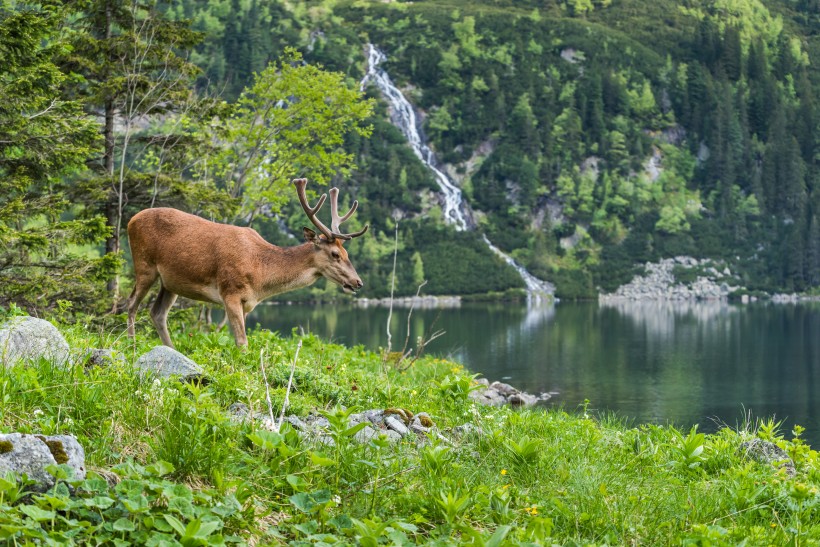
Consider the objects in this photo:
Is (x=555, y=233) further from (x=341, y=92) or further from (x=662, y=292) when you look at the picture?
(x=341, y=92)

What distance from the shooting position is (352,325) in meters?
77.7

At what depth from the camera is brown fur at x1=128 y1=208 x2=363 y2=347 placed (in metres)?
10.7

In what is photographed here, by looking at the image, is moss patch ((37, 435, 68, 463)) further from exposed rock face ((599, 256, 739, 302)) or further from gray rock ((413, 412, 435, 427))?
exposed rock face ((599, 256, 739, 302))

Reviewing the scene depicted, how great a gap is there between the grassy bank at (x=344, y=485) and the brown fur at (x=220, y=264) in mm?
2957

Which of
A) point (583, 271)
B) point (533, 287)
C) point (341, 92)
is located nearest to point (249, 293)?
point (341, 92)

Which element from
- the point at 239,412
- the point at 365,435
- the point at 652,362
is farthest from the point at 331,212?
the point at 652,362

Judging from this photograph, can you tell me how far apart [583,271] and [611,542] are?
18287cm

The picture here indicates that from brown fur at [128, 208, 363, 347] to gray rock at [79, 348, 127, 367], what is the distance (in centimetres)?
279

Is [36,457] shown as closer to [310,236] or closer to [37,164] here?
[310,236]

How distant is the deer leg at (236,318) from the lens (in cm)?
1062

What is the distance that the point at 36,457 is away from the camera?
4742 millimetres

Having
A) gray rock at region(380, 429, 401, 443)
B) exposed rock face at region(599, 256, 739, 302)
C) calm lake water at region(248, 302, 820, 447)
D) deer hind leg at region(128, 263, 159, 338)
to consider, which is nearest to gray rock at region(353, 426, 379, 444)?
gray rock at region(380, 429, 401, 443)

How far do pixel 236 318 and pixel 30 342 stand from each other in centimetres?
337

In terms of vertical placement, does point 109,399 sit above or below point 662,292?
above
